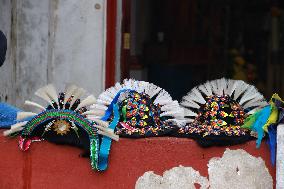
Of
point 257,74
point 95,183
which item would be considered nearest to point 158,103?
point 95,183

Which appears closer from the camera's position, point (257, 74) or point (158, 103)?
point (158, 103)

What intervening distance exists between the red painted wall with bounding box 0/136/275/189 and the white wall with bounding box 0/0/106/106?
1540mm

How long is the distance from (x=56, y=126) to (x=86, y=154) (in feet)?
0.74

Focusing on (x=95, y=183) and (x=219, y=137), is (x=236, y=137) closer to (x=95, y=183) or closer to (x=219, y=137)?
(x=219, y=137)

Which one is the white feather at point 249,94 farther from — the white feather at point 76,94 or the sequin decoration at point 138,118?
the white feather at point 76,94

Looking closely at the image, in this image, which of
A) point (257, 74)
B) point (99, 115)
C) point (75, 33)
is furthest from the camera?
point (257, 74)

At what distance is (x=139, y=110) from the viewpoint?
368 centimetres

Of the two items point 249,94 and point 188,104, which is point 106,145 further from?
point 249,94

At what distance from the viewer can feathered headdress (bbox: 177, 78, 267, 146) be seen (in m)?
3.57

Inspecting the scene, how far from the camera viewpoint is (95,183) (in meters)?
3.65

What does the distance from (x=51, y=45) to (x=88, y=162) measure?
1813 millimetres

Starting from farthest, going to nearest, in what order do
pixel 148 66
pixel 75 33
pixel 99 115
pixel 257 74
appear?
pixel 257 74
pixel 148 66
pixel 75 33
pixel 99 115

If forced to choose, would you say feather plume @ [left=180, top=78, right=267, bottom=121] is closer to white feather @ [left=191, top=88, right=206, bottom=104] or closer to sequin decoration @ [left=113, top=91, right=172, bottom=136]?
white feather @ [left=191, top=88, right=206, bottom=104]

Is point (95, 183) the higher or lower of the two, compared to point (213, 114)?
lower
